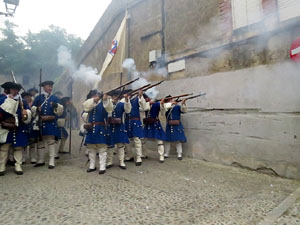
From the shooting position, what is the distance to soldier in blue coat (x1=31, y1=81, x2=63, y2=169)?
4.67m

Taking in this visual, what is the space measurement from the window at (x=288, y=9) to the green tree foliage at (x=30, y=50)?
872 inches

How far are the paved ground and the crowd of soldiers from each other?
50 cm

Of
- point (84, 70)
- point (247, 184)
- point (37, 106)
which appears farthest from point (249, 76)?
point (84, 70)

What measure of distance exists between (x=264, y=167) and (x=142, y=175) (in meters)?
2.37

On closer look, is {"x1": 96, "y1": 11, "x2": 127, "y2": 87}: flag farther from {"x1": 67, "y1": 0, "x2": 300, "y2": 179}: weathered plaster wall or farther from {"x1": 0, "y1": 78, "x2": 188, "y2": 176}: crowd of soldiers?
{"x1": 0, "y1": 78, "x2": 188, "y2": 176}: crowd of soldiers

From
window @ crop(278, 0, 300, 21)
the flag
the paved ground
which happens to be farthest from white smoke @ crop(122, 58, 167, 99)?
window @ crop(278, 0, 300, 21)

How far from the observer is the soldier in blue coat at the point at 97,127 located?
425 centimetres

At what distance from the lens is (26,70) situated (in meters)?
23.9

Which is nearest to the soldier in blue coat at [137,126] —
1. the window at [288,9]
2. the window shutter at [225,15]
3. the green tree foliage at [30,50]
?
the window shutter at [225,15]

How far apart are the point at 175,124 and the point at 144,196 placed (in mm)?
2796

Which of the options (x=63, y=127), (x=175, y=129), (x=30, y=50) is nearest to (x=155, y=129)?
(x=175, y=129)

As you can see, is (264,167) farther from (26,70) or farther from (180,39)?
(26,70)

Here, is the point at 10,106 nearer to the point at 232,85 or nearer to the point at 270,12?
the point at 232,85

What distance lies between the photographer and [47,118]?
4668 mm
